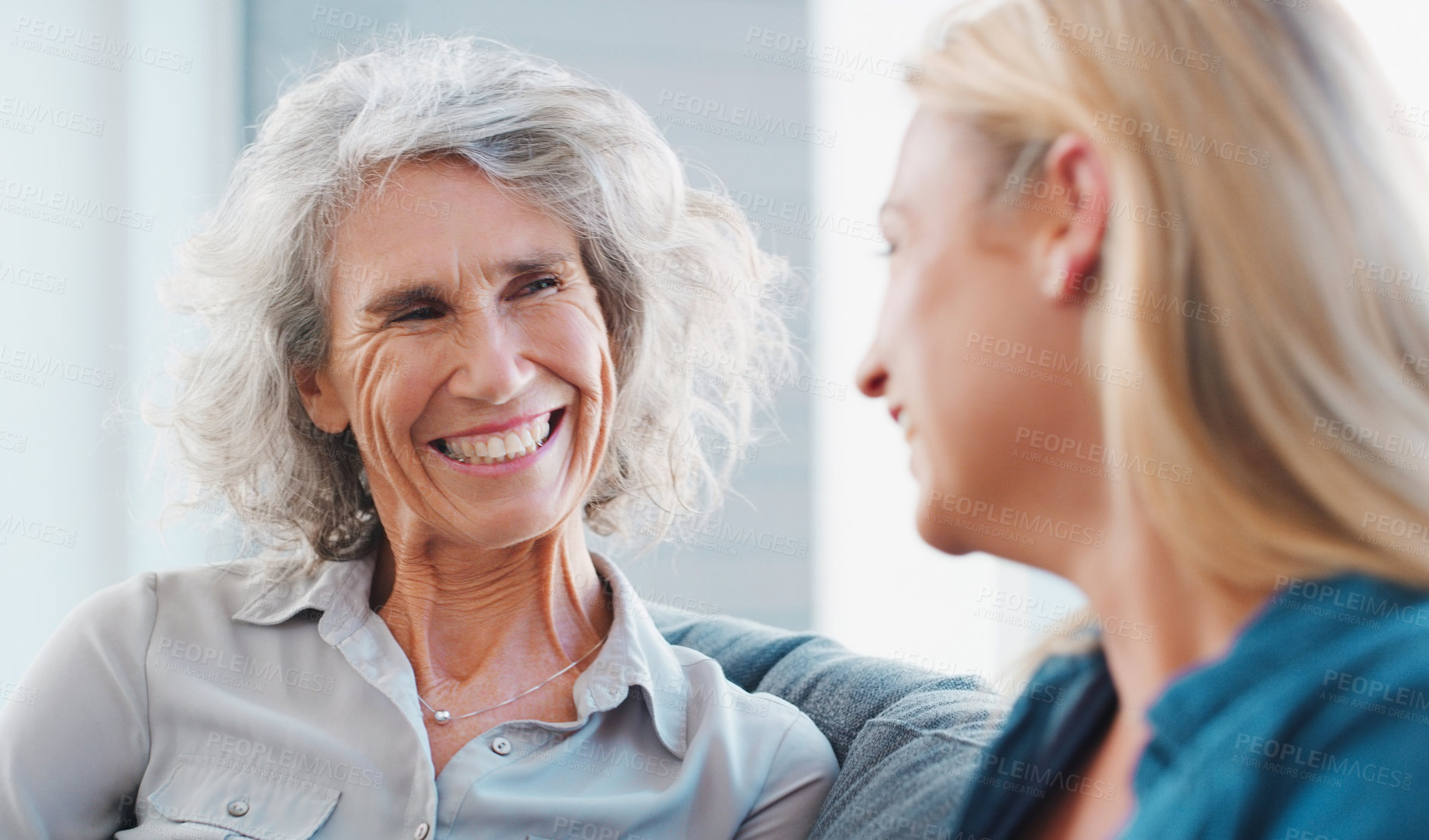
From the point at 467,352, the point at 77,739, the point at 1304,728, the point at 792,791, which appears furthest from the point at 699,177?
the point at 1304,728

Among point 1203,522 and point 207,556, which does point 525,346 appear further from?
point 207,556

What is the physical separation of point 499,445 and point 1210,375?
936 millimetres

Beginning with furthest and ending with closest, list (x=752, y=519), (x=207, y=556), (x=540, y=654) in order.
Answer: (x=207, y=556) < (x=752, y=519) < (x=540, y=654)

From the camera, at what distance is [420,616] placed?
1.58 m

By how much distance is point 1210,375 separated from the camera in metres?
0.75

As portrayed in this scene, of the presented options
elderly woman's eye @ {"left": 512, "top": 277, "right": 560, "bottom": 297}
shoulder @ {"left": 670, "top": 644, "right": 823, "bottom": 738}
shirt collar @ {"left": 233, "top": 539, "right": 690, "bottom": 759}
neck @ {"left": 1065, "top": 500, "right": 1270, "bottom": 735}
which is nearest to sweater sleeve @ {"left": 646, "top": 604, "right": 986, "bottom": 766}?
shoulder @ {"left": 670, "top": 644, "right": 823, "bottom": 738}

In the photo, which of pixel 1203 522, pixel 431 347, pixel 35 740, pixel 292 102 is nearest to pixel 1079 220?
pixel 1203 522

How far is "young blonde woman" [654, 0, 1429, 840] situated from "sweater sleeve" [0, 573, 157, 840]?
1.16 m

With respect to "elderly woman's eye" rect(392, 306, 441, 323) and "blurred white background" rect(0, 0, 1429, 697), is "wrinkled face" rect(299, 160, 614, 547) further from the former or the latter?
"blurred white background" rect(0, 0, 1429, 697)

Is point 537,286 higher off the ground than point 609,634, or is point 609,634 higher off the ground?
point 537,286

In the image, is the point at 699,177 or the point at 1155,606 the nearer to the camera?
the point at 1155,606

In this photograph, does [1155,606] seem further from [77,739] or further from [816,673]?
[77,739]

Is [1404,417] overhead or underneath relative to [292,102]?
underneath

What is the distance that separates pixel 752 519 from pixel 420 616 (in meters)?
1.16
